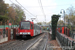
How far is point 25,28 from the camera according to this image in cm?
2119

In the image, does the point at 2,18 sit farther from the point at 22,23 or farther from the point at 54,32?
the point at 54,32

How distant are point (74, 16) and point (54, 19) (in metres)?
31.1

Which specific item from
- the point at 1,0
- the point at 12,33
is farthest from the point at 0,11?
the point at 12,33

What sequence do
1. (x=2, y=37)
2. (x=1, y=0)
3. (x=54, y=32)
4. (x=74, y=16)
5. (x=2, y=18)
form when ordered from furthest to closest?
(x=74, y=16) < (x=1, y=0) < (x=2, y=18) < (x=54, y=32) < (x=2, y=37)

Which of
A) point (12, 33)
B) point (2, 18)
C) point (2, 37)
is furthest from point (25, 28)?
point (2, 18)

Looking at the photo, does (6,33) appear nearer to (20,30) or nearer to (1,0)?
(20,30)

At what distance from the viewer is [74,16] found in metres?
50.0

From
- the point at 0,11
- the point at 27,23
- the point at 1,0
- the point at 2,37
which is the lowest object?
the point at 2,37

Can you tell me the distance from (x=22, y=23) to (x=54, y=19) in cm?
602

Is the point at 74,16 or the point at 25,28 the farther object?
the point at 74,16

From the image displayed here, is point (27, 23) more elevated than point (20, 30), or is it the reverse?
point (27, 23)

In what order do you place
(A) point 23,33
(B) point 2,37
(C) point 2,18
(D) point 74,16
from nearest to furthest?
(B) point 2,37, (A) point 23,33, (C) point 2,18, (D) point 74,16

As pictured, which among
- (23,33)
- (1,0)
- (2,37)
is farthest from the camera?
(1,0)

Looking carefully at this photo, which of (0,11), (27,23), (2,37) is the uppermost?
(0,11)
